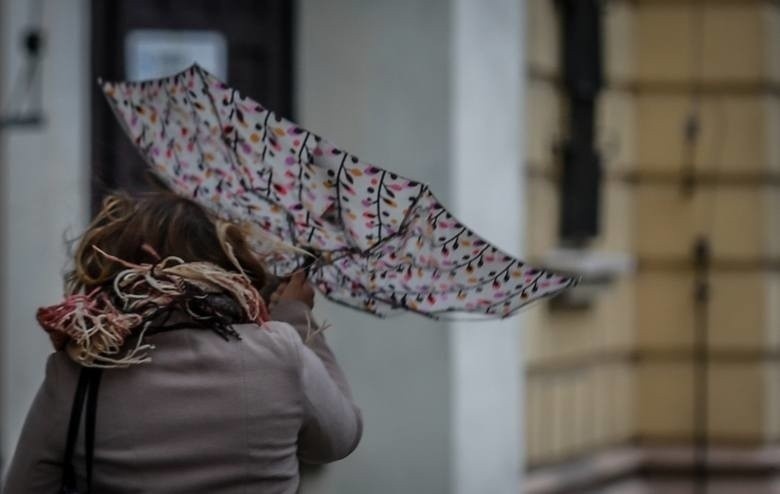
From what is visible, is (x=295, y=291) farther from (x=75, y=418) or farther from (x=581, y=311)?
(x=581, y=311)

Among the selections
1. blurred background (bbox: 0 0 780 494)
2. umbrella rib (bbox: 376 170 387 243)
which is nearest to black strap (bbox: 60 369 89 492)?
umbrella rib (bbox: 376 170 387 243)

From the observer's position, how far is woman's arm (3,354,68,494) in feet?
10.7

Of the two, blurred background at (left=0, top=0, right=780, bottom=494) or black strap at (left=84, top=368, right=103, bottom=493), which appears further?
blurred background at (left=0, top=0, right=780, bottom=494)

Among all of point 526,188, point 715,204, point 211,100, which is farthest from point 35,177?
point 211,100

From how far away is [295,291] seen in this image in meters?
3.82

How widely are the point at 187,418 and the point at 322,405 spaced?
0.30 meters

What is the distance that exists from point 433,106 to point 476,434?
1.45 metres

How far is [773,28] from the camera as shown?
9.13 meters

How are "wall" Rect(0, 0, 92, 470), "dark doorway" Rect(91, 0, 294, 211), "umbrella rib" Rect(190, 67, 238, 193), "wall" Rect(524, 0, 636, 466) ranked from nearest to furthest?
1. "umbrella rib" Rect(190, 67, 238, 193)
2. "wall" Rect(0, 0, 92, 470)
3. "dark doorway" Rect(91, 0, 294, 211)
4. "wall" Rect(524, 0, 636, 466)

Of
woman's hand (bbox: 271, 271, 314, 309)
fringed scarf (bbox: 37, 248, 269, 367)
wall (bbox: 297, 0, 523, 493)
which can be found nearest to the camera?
fringed scarf (bbox: 37, 248, 269, 367)

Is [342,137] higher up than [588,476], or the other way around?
[342,137]

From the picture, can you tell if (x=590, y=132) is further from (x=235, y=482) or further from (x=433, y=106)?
(x=235, y=482)

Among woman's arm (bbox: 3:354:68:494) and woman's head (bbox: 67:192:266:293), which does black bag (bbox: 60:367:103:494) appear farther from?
woman's head (bbox: 67:192:266:293)

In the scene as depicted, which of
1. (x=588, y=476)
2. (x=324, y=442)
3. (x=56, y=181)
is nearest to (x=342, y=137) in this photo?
(x=56, y=181)
